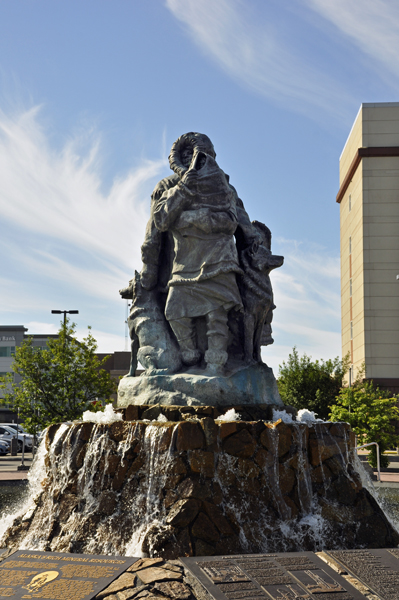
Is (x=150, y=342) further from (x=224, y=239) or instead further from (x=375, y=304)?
(x=375, y=304)

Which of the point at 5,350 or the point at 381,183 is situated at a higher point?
the point at 381,183

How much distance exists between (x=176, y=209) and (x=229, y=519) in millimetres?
3990

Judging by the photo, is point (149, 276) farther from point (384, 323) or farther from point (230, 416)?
point (384, 323)

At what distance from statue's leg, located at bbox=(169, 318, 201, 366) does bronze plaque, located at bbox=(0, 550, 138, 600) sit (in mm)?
3582

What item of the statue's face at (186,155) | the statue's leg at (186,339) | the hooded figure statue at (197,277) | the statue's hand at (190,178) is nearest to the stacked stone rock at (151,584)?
the hooded figure statue at (197,277)

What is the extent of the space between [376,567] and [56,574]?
2.32 metres

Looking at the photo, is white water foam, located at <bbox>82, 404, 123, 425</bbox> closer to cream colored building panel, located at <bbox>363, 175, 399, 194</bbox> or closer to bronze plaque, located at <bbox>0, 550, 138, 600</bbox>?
bronze plaque, located at <bbox>0, 550, 138, 600</bbox>

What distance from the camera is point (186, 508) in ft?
19.2

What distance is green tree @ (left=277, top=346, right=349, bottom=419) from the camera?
105ft

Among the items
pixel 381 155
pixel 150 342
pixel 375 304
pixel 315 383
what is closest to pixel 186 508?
pixel 150 342

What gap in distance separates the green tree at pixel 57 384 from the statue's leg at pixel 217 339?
47.0 ft

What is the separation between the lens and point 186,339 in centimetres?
809

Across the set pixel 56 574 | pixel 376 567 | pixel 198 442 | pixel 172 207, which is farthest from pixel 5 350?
pixel 376 567

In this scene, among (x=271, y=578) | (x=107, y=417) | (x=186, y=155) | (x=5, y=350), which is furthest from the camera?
(x=5, y=350)
